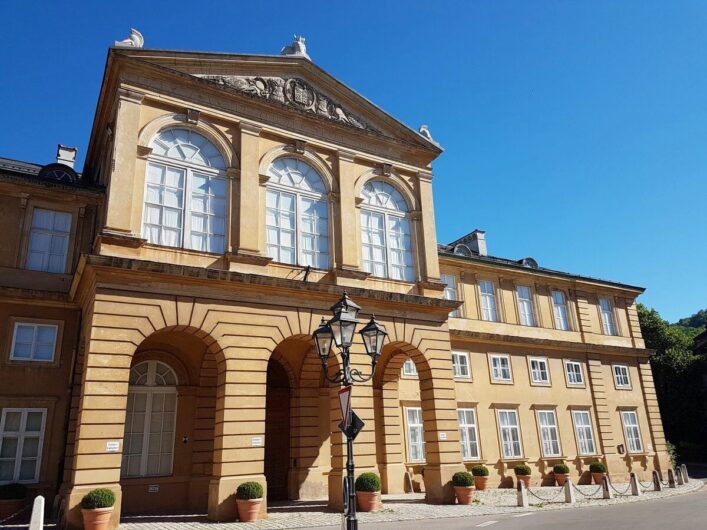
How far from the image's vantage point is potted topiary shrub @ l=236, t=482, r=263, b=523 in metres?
14.5

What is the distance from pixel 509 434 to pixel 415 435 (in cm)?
531

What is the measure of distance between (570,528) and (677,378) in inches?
1427

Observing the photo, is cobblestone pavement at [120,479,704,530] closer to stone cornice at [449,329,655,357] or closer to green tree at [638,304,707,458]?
stone cornice at [449,329,655,357]

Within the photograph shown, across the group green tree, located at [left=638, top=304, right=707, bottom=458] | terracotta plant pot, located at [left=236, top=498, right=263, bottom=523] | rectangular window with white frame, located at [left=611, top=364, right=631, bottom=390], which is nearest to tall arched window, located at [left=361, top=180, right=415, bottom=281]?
terracotta plant pot, located at [left=236, top=498, right=263, bottom=523]

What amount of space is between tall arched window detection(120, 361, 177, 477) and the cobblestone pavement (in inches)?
73.8

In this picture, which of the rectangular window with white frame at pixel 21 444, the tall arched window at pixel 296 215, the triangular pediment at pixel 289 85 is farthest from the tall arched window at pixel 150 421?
the triangular pediment at pixel 289 85

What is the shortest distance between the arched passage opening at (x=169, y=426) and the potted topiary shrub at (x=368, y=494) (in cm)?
472

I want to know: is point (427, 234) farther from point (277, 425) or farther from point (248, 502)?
point (248, 502)

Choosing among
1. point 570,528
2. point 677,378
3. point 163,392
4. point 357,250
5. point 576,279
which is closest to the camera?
point 570,528

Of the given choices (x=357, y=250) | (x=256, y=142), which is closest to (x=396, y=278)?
(x=357, y=250)

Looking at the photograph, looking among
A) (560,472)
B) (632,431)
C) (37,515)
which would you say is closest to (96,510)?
(37,515)

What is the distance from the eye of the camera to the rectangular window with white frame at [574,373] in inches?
1151

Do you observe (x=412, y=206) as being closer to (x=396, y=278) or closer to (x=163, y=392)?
(x=396, y=278)

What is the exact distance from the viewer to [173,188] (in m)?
17.2
